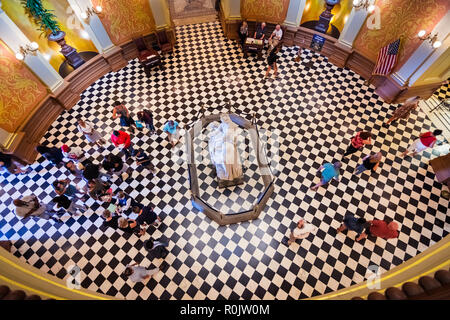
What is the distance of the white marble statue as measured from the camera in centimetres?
626

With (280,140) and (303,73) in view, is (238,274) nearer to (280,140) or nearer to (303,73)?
(280,140)

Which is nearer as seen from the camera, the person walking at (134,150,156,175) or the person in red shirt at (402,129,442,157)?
the person in red shirt at (402,129,442,157)

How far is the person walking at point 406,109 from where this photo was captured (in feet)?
24.3

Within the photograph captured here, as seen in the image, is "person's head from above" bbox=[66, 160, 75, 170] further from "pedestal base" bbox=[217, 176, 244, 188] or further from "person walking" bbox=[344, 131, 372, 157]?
"person walking" bbox=[344, 131, 372, 157]

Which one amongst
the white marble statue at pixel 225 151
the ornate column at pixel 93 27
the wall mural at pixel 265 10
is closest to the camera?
the white marble statue at pixel 225 151

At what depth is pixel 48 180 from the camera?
740 centimetres

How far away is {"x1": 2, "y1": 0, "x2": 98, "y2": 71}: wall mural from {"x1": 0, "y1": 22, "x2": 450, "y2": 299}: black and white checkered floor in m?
1.55

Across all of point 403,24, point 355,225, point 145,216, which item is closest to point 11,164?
point 145,216

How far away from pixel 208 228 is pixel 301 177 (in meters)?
3.42

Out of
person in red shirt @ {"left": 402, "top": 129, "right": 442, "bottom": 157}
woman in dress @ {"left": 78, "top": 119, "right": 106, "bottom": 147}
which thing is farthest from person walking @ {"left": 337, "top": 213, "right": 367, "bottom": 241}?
woman in dress @ {"left": 78, "top": 119, "right": 106, "bottom": 147}

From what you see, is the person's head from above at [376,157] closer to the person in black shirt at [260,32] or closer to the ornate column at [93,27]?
the person in black shirt at [260,32]

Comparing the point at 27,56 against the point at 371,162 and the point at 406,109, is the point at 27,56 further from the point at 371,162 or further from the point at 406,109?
the point at 406,109

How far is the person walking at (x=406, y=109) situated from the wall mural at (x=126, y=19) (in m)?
10.1

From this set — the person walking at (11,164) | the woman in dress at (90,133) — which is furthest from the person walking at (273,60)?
the person walking at (11,164)
